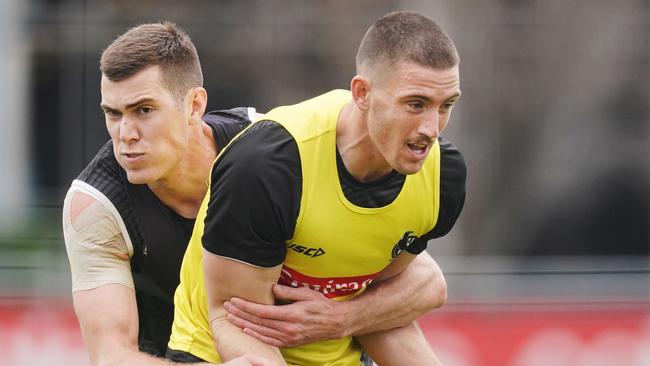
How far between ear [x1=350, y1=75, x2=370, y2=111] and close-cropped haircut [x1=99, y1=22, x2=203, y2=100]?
811 millimetres

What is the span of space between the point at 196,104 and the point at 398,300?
0.88 meters

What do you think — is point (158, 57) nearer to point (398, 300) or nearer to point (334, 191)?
point (334, 191)

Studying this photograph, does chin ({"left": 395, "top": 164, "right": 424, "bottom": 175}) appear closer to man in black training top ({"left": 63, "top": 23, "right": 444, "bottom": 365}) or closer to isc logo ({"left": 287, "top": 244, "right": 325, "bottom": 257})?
isc logo ({"left": 287, "top": 244, "right": 325, "bottom": 257})

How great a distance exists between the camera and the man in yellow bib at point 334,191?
157 inches

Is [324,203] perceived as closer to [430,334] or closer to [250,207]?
[250,207]

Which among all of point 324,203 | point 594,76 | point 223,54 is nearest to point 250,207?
point 324,203

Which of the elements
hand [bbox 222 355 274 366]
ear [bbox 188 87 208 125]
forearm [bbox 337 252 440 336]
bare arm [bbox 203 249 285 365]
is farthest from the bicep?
ear [bbox 188 87 208 125]

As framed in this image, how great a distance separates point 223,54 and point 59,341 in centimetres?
167

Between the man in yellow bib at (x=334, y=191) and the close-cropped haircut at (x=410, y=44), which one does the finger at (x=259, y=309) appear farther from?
the close-cropped haircut at (x=410, y=44)

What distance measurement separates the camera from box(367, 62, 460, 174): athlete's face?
3.94 meters

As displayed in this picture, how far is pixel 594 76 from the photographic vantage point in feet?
25.7

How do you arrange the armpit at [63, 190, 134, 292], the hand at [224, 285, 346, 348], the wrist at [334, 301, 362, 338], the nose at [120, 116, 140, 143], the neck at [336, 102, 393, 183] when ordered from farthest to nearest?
the armpit at [63, 190, 134, 292]
the nose at [120, 116, 140, 143]
the wrist at [334, 301, 362, 338]
the hand at [224, 285, 346, 348]
the neck at [336, 102, 393, 183]

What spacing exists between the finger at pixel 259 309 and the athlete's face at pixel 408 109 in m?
0.55

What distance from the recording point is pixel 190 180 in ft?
15.3
